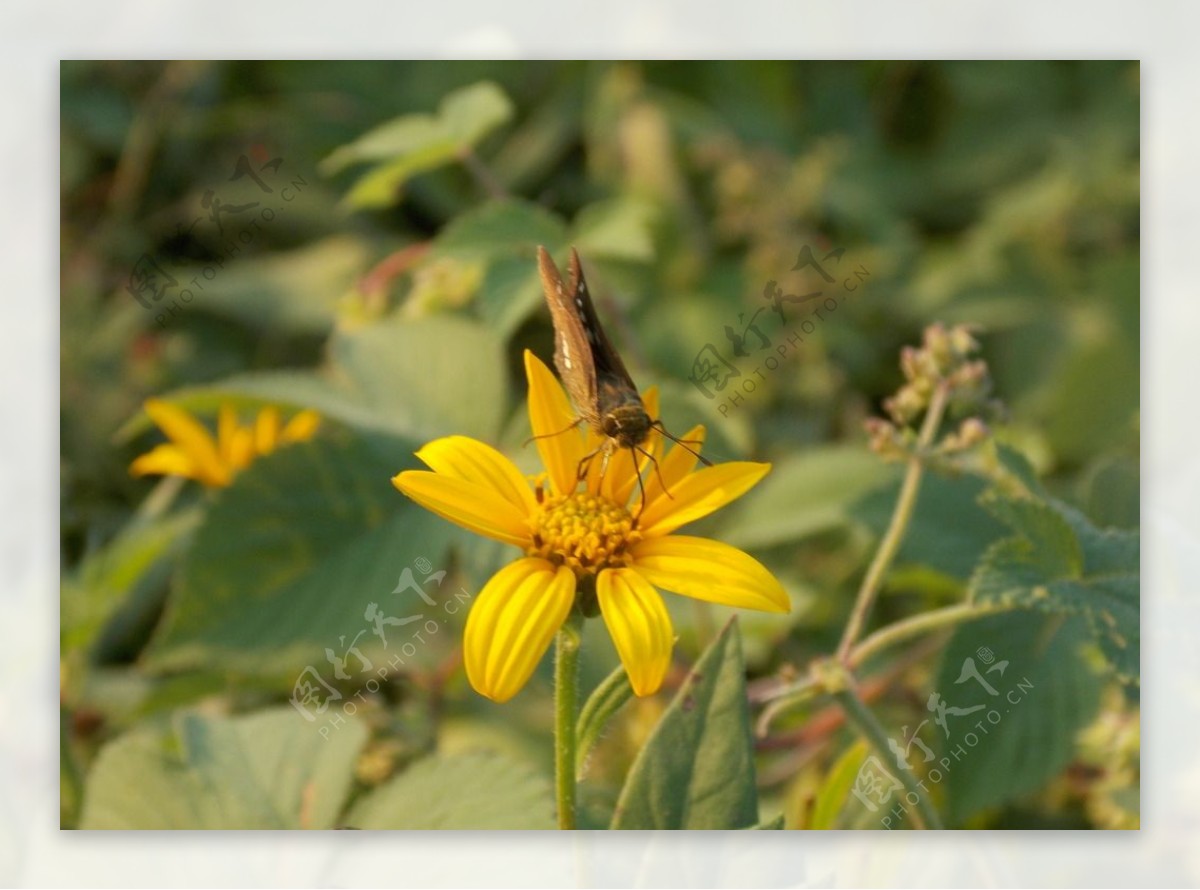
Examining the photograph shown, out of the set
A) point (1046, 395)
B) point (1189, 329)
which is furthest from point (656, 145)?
point (1189, 329)

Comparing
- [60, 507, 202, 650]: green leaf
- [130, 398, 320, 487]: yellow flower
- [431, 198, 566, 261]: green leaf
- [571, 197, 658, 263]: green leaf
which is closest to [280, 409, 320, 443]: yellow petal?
[130, 398, 320, 487]: yellow flower

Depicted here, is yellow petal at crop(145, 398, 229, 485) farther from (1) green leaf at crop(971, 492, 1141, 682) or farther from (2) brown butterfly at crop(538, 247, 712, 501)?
(1) green leaf at crop(971, 492, 1141, 682)

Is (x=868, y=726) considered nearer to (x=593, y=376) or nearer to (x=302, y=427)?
(x=593, y=376)

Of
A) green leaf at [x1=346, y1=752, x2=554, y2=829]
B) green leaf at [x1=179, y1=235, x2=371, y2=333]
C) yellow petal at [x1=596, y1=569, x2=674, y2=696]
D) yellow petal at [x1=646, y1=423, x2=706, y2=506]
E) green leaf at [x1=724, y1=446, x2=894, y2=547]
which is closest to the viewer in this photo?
yellow petal at [x1=596, y1=569, x2=674, y2=696]

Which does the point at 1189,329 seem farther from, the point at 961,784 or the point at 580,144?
the point at 580,144

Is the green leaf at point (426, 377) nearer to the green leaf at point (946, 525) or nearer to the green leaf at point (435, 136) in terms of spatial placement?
the green leaf at point (435, 136)

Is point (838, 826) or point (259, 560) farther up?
point (259, 560)
